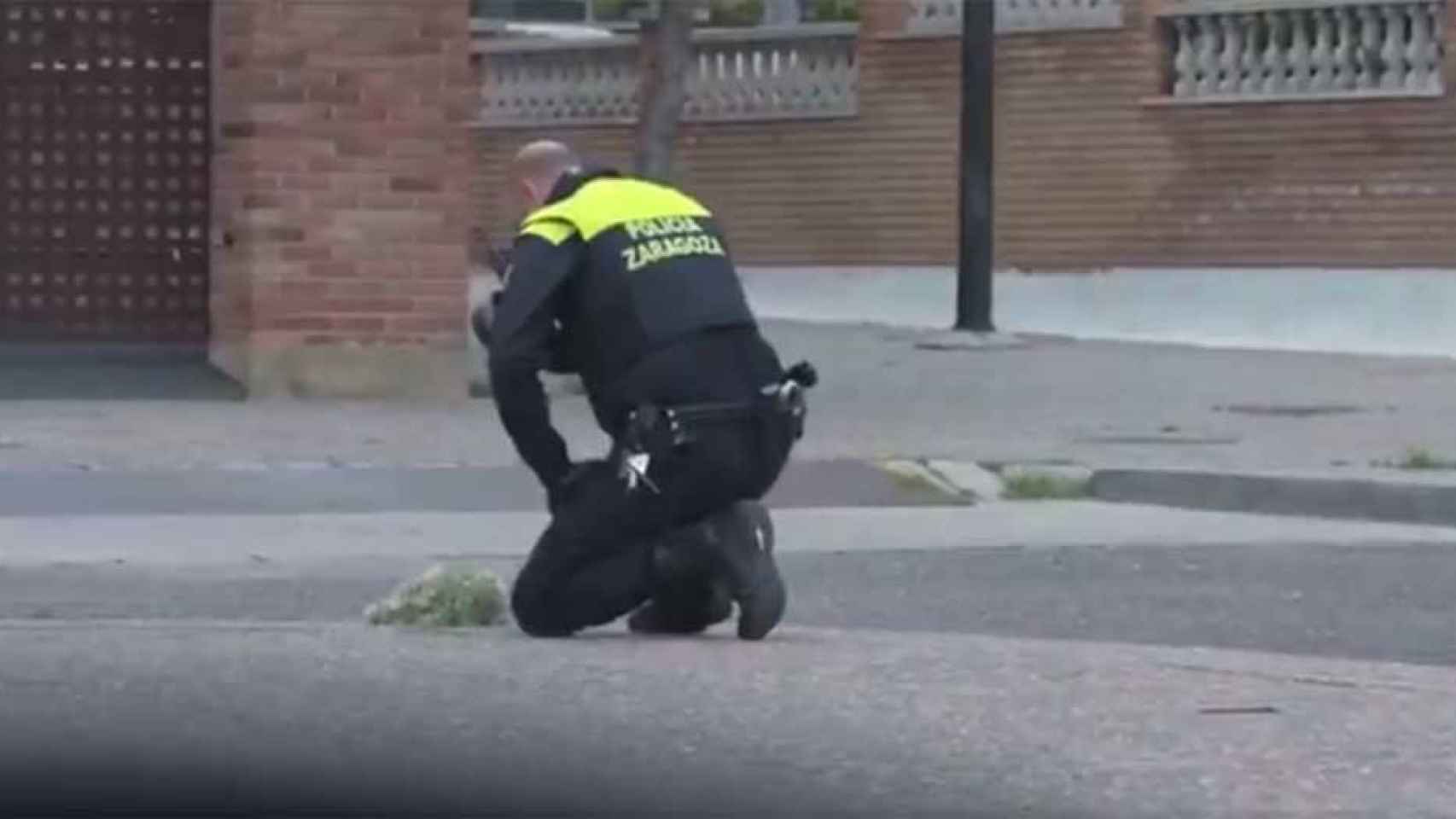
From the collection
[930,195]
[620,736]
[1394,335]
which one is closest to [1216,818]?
[620,736]

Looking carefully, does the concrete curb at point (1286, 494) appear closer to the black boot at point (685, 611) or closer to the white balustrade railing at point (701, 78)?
the black boot at point (685, 611)

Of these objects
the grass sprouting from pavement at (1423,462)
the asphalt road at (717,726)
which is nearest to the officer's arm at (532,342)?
the asphalt road at (717,726)

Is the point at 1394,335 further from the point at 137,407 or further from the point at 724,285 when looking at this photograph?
the point at 724,285

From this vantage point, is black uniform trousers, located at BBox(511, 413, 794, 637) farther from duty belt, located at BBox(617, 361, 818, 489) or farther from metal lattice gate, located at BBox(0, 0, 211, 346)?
metal lattice gate, located at BBox(0, 0, 211, 346)

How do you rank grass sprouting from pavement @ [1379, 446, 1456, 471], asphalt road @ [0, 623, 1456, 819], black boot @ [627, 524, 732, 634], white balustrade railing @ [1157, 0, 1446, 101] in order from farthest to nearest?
1. white balustrade railing @ [1157, 0, 1446, 101]
2. grass sprouting from pavement @ [1379, 446, 1456, 471]
3. black boot @ [627, 524, 732, 634]
4. asphalt road @ [0, 623, 1456, 819]

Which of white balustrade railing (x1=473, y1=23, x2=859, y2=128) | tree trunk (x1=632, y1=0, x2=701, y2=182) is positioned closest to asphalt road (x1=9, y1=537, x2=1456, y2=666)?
tree trunk (x1=632, y1=0, x2=701, y2=182)

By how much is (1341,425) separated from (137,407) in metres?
6.22

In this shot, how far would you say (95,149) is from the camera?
20.6 meters

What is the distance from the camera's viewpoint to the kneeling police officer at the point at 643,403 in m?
10.4

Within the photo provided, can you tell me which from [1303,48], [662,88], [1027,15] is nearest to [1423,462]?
[662,88]

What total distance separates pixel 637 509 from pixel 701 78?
1865 centimetres

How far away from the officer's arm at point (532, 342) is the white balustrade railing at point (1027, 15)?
14940 mm

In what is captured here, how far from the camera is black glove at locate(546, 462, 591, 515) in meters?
10.5

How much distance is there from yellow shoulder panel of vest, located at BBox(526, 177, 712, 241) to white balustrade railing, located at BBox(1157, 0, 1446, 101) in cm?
1390
